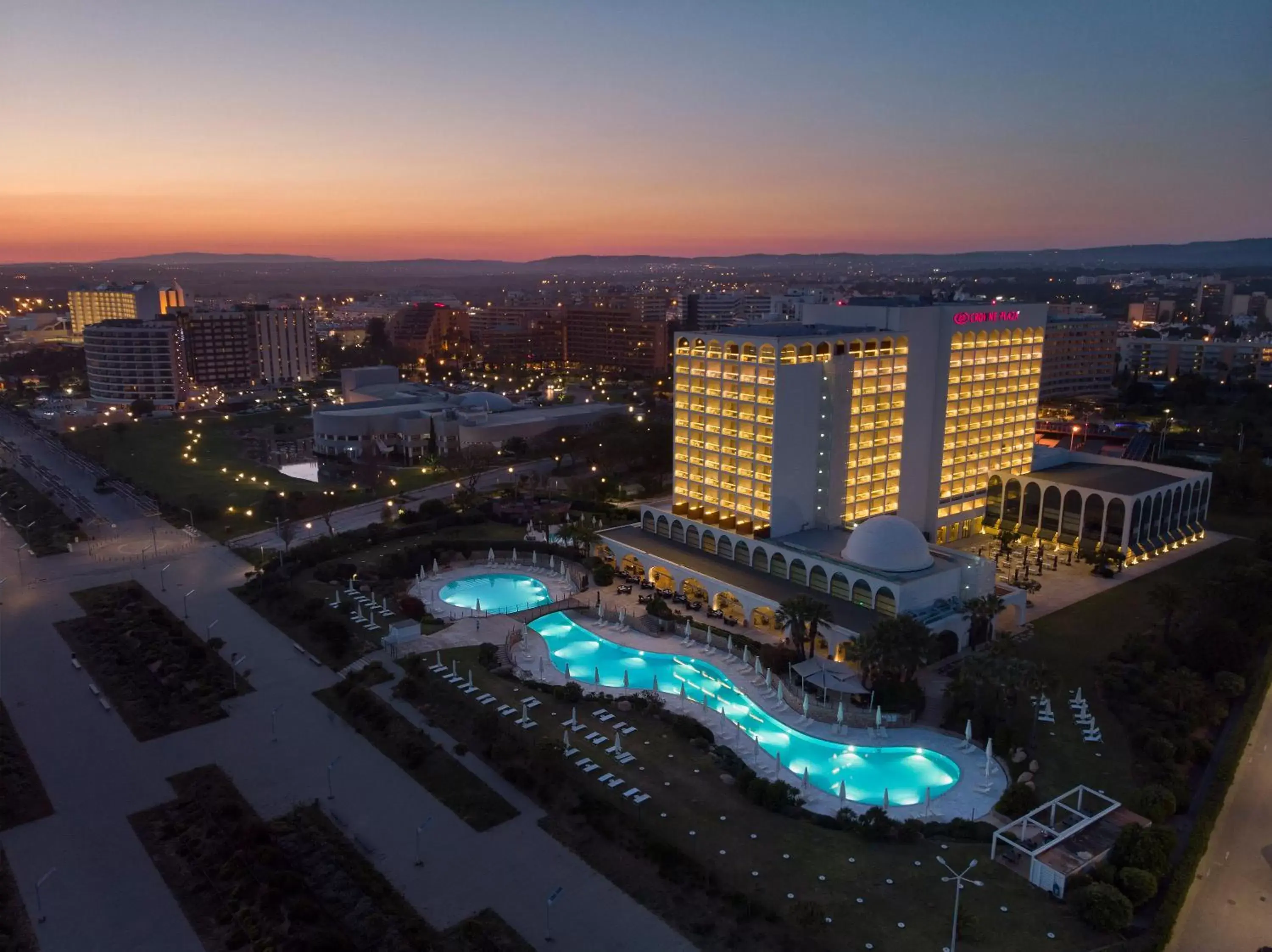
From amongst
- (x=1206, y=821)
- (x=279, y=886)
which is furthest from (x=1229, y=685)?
(x=279, y=886)

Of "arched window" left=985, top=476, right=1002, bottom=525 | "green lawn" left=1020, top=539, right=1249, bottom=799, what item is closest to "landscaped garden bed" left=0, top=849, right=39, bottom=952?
"green lawn" left=1020, top=539, right=1249, bottom=799

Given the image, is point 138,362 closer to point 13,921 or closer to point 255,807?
point 255,807

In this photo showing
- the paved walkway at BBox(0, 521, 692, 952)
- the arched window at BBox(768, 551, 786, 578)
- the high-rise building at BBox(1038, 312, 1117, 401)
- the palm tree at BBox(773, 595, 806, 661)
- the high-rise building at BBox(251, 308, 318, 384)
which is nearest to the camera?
the paved walkway at BBox(0, 521, 692, 952)

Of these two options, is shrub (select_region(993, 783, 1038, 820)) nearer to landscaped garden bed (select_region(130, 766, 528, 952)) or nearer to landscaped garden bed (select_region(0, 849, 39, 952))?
landscaped garden bed (select_region(130, 766, 528, 952))

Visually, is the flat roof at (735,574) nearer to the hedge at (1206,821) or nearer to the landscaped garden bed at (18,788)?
the hedge at (1206,821)

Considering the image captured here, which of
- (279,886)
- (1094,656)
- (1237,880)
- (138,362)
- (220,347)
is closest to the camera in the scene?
(279,886)

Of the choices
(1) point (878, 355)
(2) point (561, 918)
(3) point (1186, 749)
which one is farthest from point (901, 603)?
(2) point (561, 918)
